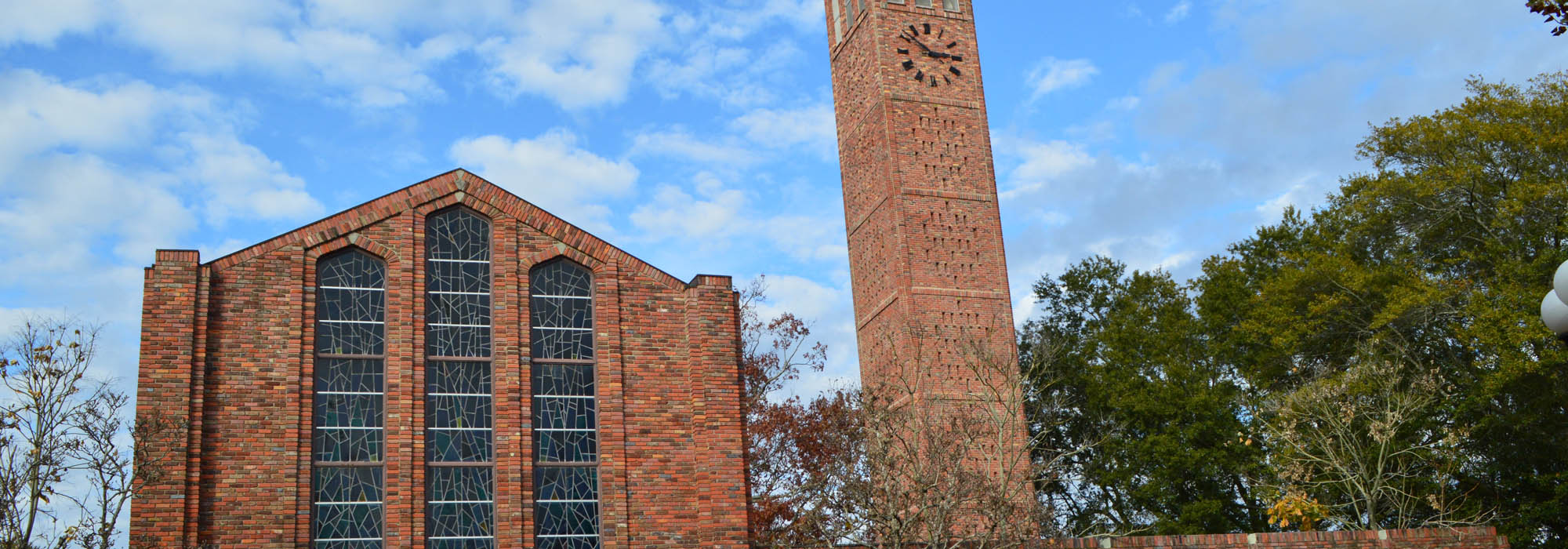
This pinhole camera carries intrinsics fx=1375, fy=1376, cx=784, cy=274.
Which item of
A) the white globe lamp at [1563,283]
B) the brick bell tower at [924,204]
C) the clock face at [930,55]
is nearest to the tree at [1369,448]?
the brick bell tower at [924,204]

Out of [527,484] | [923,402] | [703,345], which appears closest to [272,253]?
[527,484]

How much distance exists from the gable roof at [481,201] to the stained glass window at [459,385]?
0.37 metres

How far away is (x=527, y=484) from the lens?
18.2 metres

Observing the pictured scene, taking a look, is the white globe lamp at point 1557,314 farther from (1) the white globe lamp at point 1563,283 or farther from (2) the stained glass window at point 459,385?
(2) the stained glass window at point 459,385

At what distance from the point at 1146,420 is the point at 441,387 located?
21185mm

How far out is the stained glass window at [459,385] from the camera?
18.0 metres

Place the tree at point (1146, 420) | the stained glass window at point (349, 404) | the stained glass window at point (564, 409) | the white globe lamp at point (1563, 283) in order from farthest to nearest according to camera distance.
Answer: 1. the tree at point (1146, 420)
2. the stained glass window at point (564, 409)
3. the stained glass window at point (349, 404)
4. the white globe lamp at point (1563, 283)

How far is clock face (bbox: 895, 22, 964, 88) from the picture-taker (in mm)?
36719

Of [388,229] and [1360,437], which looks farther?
[1360,437]

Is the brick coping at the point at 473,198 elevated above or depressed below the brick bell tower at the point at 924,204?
below

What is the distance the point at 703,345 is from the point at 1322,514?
15044 mm

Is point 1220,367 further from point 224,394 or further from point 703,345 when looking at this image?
point 224,394

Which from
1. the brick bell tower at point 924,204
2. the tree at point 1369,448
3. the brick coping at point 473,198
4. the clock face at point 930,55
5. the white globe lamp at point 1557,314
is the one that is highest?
the clock face at point 930,55

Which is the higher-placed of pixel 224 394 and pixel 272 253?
pixel 272 253
